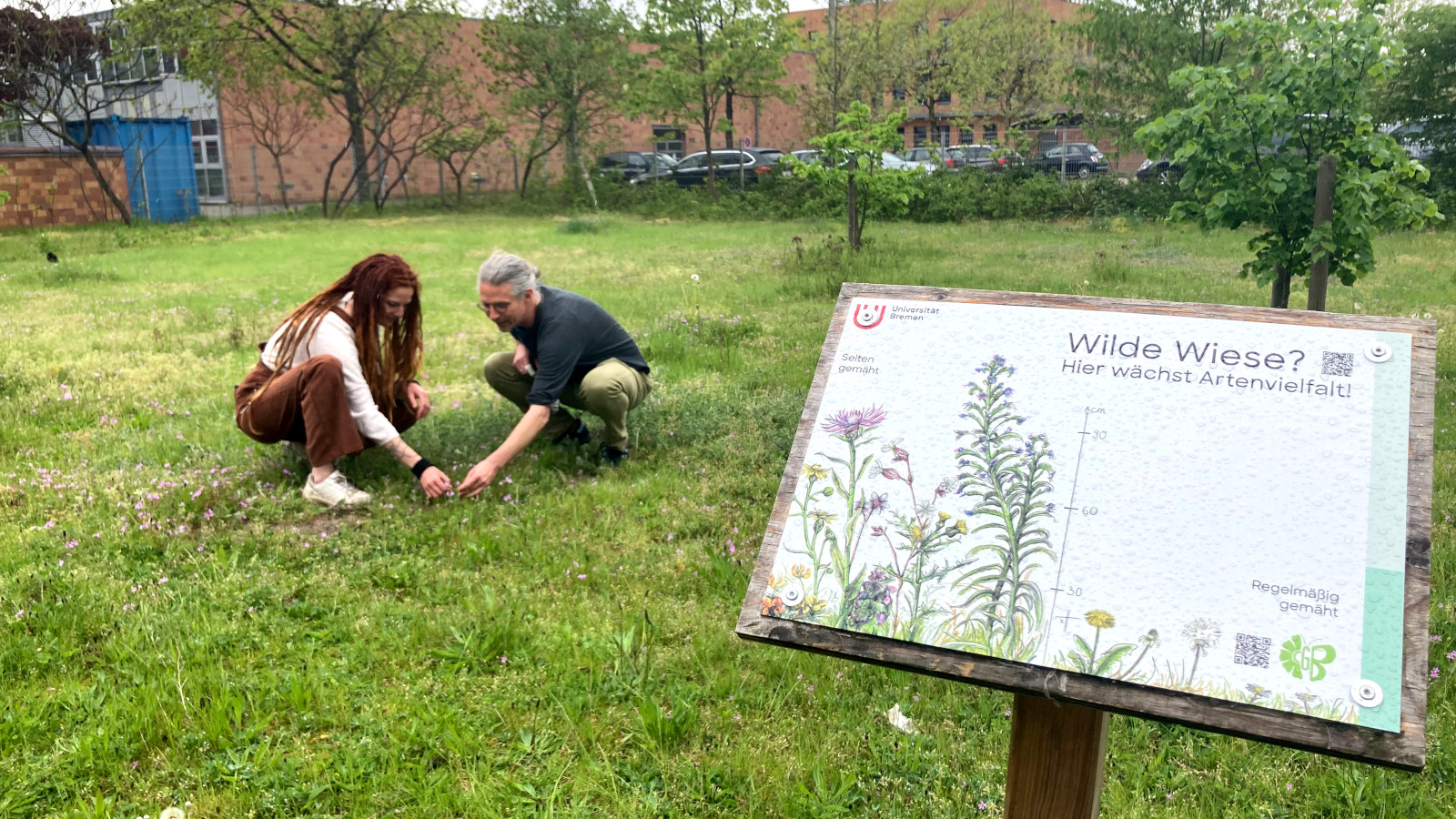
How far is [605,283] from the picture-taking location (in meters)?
12.2

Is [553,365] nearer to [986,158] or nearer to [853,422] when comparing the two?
[853,422]

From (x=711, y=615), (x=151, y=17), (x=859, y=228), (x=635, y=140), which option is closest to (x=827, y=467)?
(x=711, y=615)

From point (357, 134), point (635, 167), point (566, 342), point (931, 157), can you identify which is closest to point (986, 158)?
point (931, 157)

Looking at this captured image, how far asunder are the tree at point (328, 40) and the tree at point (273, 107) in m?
0.43

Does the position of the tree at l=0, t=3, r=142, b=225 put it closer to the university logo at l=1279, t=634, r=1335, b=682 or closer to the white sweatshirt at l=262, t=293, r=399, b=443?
the white sweatshirt at l=262, t=293, r=399, b=443

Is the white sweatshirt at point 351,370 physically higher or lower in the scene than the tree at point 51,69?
lower

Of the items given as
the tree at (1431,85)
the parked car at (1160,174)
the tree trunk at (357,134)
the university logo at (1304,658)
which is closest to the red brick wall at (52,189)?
the tree trunk at (357,134)

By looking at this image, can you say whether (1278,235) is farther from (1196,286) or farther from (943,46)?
(943,46)

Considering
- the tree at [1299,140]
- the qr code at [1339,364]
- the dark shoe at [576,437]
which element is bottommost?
the dark shoe at [576,437]

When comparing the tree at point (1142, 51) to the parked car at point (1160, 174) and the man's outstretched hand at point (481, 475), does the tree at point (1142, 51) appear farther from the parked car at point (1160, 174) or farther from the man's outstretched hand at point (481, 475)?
the man's outstretched hand at point (481, 475)

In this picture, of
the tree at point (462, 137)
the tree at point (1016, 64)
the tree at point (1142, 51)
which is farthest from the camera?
the tree at point (1016, 64)

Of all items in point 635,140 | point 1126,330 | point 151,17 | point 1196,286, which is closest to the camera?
point 1126,330

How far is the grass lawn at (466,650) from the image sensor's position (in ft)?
9.08

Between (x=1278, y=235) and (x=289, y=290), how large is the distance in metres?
10.2
